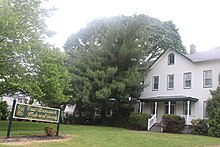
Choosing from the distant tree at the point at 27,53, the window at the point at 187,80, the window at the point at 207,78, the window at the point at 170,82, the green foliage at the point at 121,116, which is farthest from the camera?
the green foliage at the point at 121,116

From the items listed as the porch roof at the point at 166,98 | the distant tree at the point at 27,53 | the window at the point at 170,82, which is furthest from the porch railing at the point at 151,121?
the distant tree at the point at 27,53

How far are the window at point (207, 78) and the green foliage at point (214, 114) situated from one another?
2826 millimetres

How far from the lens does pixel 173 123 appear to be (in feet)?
72.4

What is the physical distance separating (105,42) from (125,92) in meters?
5.80

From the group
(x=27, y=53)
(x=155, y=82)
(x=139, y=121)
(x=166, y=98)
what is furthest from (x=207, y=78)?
(x=27, y=53)

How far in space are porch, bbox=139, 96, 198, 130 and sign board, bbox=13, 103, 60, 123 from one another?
12577 mm

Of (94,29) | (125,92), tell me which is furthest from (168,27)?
(125,92)

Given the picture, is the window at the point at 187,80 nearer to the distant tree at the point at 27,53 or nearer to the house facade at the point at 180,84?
the house facade at the point at 180,84

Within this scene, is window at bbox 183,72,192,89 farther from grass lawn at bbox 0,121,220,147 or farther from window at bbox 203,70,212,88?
grass lawn at bbox 0,121,220,147

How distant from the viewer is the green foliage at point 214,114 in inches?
774

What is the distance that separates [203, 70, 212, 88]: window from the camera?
2351cm

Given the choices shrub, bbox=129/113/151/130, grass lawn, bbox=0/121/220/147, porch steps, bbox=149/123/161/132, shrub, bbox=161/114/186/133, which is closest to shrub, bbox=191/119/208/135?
shrub, bbox=161/114/186/133

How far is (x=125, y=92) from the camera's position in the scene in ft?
85.1

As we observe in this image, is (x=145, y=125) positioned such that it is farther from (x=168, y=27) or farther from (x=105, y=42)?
(x=168, y=27)
